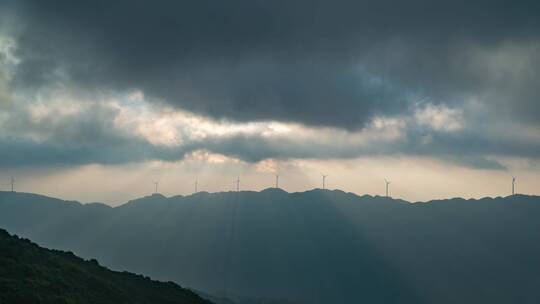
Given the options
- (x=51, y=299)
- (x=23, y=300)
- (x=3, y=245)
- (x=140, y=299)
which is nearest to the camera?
(x=23, y=300)

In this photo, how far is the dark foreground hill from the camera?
6309 cm

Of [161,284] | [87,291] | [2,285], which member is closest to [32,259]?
[87,291]

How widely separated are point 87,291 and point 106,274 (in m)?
18.8

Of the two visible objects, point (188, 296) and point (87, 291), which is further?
point (188, 296)

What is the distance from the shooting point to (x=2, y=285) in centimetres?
6056

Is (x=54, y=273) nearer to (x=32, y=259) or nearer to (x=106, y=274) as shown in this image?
(x=32, y=259)

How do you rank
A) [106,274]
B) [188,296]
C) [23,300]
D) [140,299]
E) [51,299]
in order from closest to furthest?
[23,300]
[51,299]
[140,299]
[106,274]
[188,296]

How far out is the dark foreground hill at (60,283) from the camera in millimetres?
63094

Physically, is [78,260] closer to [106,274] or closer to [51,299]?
[106,274]

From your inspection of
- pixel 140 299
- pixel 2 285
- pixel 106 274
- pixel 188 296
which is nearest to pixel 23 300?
pixel 2 285

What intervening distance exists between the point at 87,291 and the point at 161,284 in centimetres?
2850

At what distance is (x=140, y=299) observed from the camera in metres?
84.8

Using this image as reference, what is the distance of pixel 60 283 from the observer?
7106cm

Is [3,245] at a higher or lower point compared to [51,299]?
higher
